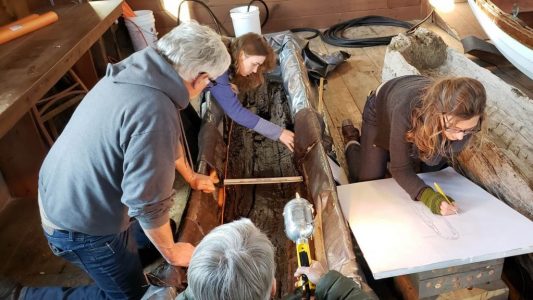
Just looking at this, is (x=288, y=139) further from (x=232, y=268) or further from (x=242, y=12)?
(x=242, y=12)

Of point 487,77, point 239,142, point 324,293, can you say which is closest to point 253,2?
point 239,142

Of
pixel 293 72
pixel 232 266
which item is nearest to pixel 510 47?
pixel 293 72

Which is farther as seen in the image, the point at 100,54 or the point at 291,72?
the point at 100,54

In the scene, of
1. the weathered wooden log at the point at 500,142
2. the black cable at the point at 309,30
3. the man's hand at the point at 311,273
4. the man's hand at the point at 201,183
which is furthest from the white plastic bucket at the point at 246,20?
the man's hand at the point at 311,273

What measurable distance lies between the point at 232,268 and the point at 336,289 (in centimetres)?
40

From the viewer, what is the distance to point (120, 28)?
4.00 metres

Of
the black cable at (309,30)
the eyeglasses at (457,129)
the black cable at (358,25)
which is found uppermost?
the eyeglasses at (457,129)

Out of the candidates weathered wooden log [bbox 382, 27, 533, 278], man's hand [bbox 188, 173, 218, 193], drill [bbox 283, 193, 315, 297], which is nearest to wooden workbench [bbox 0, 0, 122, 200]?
man's hand [bbox 188, 173, 218, 193]

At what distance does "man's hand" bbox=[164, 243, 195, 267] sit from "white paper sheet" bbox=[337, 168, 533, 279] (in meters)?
0.61

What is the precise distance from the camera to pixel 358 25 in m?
4.72

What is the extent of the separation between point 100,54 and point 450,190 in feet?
9.06

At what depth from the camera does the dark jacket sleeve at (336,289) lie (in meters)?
1.14

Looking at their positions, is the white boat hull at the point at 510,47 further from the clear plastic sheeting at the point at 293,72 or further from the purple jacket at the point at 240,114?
the purple jacket at the point at 240,114

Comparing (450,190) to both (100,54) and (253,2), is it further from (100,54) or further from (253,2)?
(253,2)
